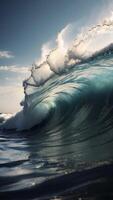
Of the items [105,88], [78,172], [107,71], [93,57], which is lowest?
[78,172]

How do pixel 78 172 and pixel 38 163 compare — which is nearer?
pixel 78 172

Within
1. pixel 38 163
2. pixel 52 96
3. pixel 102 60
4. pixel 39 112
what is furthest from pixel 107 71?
pixel 38 163

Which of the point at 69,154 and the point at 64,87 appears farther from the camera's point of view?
the point at 64,87

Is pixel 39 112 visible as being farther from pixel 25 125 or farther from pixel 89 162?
pixel 89 162

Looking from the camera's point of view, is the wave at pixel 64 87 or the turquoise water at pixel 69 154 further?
the wave at pixel 64 87

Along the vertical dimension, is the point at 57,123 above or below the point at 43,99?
below

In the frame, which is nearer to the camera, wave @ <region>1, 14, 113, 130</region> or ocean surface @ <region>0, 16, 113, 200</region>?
ocean surface @ <region>0, 16, 113, 200</region>

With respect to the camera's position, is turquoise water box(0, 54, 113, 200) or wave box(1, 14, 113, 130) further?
wave box(1, 14, 113, 130)

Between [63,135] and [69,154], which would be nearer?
[69,154]
